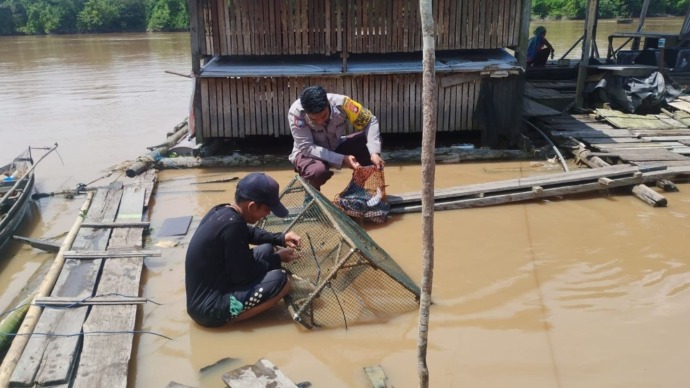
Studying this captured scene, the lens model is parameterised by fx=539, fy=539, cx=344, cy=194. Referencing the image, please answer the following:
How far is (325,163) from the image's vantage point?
19.6 feet

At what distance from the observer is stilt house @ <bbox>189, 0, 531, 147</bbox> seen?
8312 millimetres

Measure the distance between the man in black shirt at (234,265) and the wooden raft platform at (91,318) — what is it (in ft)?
2.05

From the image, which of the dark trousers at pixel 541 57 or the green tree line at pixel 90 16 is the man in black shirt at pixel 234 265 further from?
the green tree line at pixel 90 16

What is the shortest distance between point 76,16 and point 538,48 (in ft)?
151

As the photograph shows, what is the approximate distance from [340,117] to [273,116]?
294 centimetres

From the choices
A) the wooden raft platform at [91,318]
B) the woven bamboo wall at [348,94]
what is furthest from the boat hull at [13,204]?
the woven bamboo wall at [348,94]

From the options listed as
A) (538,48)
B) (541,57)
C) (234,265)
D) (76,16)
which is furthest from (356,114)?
(76,16)

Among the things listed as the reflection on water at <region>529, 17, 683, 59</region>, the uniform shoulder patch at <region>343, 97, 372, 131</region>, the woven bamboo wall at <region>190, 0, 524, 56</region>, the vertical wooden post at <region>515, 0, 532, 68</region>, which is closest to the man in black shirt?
the uniform shoulder patch at <region>343, 97, 372, 131</region>

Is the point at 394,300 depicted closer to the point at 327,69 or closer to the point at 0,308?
the point at 0,308

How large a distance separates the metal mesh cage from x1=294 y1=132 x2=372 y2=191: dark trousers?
0.99 m

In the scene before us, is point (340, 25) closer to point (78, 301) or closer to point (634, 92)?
point (634, 92)

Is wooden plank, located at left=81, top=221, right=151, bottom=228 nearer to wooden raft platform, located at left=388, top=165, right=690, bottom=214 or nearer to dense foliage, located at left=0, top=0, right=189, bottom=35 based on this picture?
wooden raft platform, located at left=388, top=165, right=690, bottom=214

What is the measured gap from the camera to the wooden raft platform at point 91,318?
3.52 meters

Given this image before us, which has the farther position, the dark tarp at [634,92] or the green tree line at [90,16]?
the green tree line at [90,16]
